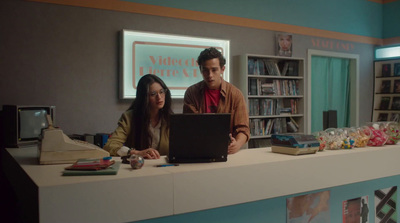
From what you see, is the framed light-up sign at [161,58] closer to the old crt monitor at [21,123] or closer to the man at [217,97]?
Result: the old crt monitor at [21,123]

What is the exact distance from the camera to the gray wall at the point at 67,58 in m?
3.81

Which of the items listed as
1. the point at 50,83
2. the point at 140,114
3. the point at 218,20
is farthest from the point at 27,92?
the point at 218,20

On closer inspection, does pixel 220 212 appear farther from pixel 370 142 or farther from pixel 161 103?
pixel 370 142

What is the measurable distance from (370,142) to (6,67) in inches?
145

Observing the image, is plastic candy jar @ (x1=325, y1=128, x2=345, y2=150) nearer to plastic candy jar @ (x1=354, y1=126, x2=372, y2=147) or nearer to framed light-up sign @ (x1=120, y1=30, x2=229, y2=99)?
plastic candy jar @ (x1=354, y1=126, x2=372, y2=147)

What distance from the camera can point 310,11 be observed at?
619cm

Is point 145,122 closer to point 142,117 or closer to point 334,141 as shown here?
point 142,117

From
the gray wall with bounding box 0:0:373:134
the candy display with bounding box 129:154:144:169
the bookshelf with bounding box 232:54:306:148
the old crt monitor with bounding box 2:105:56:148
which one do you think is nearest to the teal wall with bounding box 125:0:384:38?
the gray wall with bounding box 0:0:373:134

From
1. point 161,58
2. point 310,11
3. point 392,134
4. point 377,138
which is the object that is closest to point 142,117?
point 377,138

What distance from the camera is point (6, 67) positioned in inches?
149

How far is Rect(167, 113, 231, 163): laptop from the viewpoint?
166 centimetres

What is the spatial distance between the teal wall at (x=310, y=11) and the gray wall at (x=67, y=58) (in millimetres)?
611

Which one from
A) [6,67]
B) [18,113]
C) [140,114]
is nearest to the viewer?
[140,114]

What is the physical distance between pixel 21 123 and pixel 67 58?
3.80 ft
